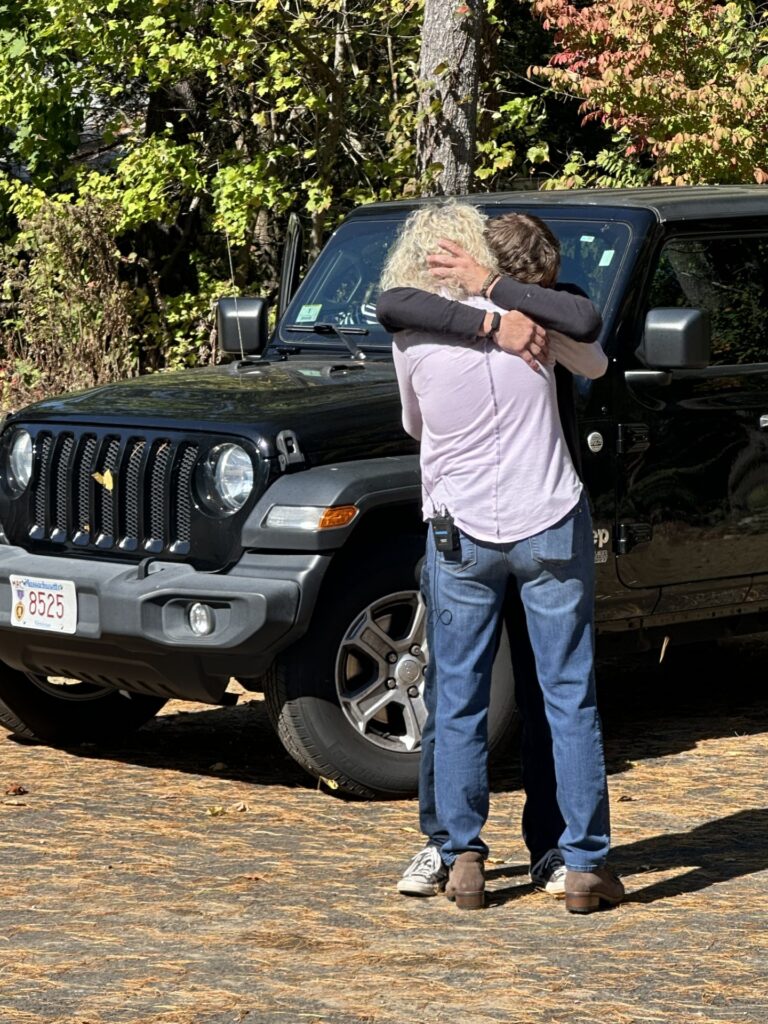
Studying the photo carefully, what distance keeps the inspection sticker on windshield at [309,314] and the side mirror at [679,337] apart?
1661 mm

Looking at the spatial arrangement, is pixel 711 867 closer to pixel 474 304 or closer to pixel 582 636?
pixel 582 636

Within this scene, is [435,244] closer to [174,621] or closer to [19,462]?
[174,621]

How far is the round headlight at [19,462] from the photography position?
695 cm

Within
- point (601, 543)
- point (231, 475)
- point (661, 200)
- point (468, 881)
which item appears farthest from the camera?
point (661, 200)

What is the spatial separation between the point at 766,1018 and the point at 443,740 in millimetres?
1231

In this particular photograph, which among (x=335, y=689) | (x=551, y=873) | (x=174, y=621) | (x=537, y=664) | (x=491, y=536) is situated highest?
(x=491, y=536)

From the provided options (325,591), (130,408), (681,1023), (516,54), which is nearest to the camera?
(681,1023)

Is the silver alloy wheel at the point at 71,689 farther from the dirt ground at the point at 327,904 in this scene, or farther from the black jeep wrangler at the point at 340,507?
the dirt ground at the point at 327,904

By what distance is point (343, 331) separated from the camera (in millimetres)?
7484

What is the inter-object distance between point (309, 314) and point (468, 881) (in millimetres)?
3060

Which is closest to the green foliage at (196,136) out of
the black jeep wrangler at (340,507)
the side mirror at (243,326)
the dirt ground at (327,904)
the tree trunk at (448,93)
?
the tree trunk at (448,93)

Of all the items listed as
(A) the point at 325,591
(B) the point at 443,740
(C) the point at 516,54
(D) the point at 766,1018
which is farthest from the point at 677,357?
(C) the point at 516,54

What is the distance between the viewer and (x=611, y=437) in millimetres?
6777

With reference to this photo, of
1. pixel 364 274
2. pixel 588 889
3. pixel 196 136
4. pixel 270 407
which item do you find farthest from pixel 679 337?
pixel 196 136
